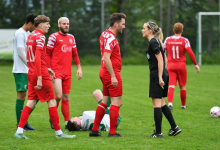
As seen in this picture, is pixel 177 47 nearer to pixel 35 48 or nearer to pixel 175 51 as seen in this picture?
pixel 175 51

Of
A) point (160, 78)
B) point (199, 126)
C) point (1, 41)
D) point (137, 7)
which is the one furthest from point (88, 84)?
point (137, 7)

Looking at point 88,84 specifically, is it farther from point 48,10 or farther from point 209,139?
point 48,10

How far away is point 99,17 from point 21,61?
21.8 meters

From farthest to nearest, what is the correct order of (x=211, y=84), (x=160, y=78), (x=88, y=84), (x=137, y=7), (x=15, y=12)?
(x=137, y=7) → (x=15, y=12) → (x=88, y=84) → (x=211, y=84) → (x=160, y=78)

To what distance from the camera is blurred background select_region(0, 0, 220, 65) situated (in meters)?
26.8

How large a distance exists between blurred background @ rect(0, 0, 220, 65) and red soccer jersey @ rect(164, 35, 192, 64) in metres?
17.3

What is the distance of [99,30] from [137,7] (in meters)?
4.23

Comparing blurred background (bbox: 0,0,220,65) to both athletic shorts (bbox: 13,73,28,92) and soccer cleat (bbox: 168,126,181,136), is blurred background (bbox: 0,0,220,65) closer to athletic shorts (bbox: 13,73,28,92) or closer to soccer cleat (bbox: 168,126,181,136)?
athletic shorts (bbox: 13,73,28,92)

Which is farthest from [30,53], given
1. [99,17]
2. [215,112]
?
[99,17]

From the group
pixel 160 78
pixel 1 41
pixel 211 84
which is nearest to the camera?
pixel 160 78

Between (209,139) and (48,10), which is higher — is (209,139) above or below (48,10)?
below

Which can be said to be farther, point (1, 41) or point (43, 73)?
point (1, 41)

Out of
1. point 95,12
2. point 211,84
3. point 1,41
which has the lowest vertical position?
point 211,84

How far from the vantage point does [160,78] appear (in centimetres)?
534
